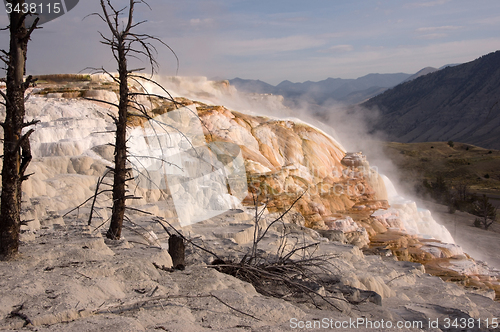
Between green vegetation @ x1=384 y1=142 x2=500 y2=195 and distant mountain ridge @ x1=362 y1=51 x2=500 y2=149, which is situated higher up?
distant mountain ridge @ x1=362 y1=51 x2=500 y2=149

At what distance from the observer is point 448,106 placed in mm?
84375

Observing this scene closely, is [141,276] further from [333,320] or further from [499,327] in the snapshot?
[499,327]

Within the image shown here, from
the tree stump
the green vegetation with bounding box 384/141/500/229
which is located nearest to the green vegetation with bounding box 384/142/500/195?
the green vegetation with bounding box 384/141/500/229

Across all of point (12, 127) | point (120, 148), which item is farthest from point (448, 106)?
point (12, 127)

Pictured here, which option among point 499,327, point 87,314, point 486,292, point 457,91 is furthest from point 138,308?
point 457,91

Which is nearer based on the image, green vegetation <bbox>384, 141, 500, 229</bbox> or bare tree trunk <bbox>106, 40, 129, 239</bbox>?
bare tree trunk <bbox>106, 40, 129, 239</bbox>

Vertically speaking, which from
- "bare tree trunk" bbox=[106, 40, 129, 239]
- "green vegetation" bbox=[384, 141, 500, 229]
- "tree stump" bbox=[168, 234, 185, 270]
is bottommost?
"green vegetation" bbox=[384, 141, 500, 229]

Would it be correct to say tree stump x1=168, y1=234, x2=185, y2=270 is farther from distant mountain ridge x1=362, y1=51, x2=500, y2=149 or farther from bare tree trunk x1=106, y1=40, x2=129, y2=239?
distant mountain ridge x1=362, y1=51, x2=500, y2=149

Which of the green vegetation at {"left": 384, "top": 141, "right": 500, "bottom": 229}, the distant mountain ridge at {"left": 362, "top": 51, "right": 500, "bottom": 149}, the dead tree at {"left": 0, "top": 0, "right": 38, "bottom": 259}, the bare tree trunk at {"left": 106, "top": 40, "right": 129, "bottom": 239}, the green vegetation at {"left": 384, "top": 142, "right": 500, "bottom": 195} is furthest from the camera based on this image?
the distant mountain ridge at {"left": 362, "top": 51, "right": 500, "bottom": 149}

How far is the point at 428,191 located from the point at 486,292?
23.9 meters

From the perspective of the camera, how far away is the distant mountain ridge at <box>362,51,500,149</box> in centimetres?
7356

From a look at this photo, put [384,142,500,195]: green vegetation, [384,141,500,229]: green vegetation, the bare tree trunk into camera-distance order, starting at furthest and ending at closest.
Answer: [384,142,500,195]: green vegetation → [384,141,500,229]: green vegetation → the bare tree trunk

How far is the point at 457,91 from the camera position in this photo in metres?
86.1

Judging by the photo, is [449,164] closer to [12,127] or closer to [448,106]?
[12,127]
